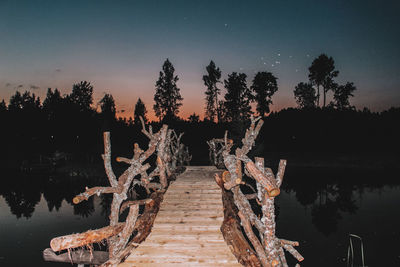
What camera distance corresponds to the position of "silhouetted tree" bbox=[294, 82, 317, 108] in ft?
217

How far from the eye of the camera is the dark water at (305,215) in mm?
12992

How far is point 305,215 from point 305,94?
57332mm

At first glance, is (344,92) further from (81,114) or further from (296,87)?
(81,114)

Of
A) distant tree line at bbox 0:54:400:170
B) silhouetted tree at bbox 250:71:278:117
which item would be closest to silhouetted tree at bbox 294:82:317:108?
distant tree line at bbox 0:54:400:170

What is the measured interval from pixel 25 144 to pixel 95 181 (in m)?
31.7

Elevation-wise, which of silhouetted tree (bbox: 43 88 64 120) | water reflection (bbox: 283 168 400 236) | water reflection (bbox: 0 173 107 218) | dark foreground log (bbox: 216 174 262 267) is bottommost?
water reflection (bbox: 0 173 107 218)

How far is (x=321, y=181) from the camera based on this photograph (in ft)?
98.3

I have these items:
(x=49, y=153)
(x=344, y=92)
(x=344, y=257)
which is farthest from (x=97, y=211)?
(x=344, y=92)

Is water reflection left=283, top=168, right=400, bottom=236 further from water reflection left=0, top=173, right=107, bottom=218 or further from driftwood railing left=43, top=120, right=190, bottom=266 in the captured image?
water reflection left=0, top=173, right=107, bottom=218

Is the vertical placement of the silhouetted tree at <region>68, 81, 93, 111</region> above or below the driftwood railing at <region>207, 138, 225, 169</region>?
above

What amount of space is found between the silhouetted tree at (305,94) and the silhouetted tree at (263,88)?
14.0m

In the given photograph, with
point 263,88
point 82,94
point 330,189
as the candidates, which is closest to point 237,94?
point 263,88

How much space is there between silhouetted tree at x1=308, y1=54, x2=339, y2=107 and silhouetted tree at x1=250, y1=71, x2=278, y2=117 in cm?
976

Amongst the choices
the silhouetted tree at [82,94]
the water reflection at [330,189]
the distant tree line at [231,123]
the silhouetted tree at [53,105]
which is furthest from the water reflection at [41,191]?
the silhouetted tree at [82,94]
